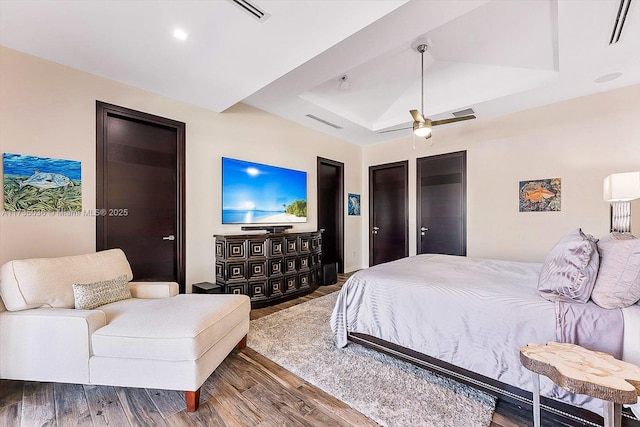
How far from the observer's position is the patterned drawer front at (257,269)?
3555 mm

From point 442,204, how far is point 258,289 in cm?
354

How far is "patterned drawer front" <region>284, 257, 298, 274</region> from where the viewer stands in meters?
3.92

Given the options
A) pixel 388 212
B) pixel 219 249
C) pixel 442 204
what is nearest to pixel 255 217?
pixel 219 249

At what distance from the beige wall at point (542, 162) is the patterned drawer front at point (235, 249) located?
370 cm

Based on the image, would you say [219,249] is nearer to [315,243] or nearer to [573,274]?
[315,243]

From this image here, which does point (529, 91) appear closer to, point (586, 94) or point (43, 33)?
point (586, 94)

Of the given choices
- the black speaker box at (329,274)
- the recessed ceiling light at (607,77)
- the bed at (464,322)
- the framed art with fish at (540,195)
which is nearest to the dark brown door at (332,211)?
the black speaker box at (329,274)

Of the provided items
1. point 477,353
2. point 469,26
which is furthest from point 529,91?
point 477,353

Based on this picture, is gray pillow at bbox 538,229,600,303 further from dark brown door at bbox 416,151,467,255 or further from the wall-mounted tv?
the wall-mounted tv

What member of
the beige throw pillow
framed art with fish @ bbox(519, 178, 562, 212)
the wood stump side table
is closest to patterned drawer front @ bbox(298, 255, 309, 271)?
the beige throw pillow

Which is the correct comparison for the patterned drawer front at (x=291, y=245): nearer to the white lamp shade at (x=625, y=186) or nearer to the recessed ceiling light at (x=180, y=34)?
the recessed ceiling light at (x=180, y=34)

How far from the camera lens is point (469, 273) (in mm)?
2412

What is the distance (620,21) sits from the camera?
2.15m

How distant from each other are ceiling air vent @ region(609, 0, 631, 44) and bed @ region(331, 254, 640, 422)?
2.12 meters
